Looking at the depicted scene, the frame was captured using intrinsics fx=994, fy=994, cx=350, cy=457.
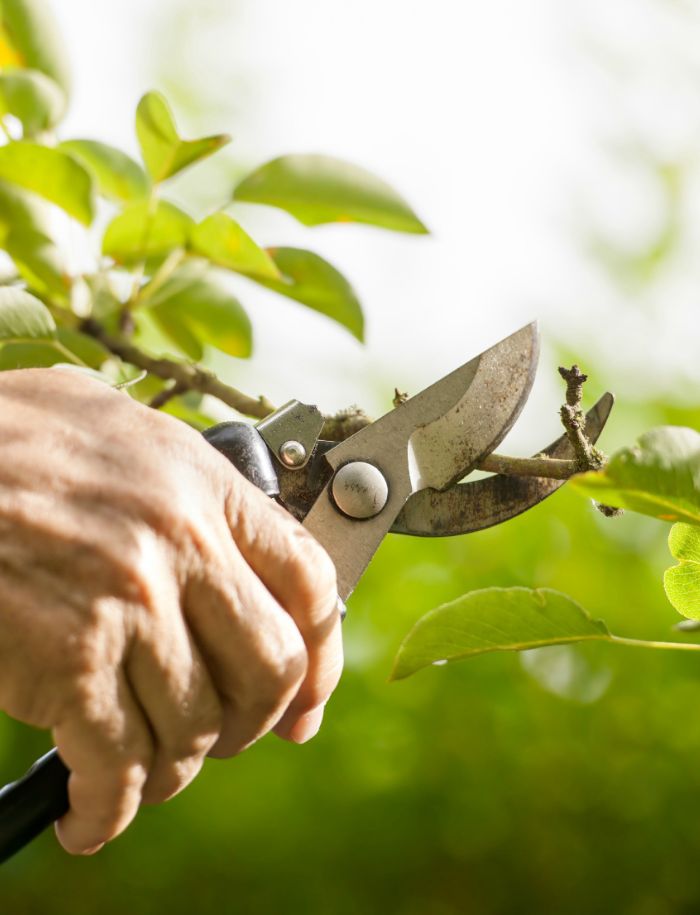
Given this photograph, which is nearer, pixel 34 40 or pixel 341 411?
pixel 341 411

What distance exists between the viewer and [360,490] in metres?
0.69

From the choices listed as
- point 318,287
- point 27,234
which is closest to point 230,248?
point 318,287

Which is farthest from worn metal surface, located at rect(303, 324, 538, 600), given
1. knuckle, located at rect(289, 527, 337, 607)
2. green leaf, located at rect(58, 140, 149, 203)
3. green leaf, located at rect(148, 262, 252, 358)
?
green leaf, located at rect(58, 140, 149, 203)

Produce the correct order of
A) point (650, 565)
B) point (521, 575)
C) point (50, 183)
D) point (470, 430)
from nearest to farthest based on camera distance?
1. point (470, 430)
2. point (50, 183)
3. point (521, 575)
4. point (650, 565)

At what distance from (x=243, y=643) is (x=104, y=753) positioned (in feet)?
0.29

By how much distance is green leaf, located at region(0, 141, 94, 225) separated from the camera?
0.86 metres

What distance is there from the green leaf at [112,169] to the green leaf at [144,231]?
0.19 ft

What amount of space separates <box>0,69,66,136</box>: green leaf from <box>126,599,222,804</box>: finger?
0.62m

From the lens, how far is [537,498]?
0.71 m

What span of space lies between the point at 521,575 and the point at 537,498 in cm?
174

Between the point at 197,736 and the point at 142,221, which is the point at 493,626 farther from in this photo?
the point at 142,221

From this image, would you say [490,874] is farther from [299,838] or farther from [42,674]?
[42,674]

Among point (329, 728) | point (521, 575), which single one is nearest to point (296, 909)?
point (329, 728)

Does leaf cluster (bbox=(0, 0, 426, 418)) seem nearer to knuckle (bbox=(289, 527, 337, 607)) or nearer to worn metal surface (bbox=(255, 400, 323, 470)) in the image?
worn metal surface (bbox=(255, 400, 323, 470))
